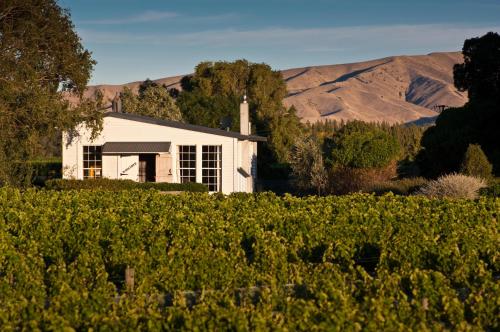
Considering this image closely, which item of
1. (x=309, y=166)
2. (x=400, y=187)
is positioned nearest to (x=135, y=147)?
(x=309, y=166)

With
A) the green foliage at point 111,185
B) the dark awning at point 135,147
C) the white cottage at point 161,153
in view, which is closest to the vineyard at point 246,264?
the green foliage at point 111,185

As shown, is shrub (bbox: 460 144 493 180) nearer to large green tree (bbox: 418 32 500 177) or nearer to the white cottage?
large green tree (bbox: 418 32 500 177)

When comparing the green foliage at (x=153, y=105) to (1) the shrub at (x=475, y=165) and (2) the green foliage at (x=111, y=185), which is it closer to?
(2) the green foliage at (x=111, y=185)

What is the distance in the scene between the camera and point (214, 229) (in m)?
14.6

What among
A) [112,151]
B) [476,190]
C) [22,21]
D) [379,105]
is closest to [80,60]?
[22,21]

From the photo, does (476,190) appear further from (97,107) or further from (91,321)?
(91,321)

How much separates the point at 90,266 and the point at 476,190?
15.9 m

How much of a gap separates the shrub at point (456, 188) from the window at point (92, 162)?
12.4 m

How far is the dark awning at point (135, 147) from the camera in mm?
30219

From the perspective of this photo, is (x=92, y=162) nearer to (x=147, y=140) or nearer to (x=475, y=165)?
(x=147, y=140)

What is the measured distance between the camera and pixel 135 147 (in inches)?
1203

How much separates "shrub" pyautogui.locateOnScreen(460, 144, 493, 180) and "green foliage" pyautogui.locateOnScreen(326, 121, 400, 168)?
6.52m

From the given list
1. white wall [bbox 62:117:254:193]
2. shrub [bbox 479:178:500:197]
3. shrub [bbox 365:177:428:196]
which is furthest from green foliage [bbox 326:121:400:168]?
shrub [bbox 479:178:500:197]

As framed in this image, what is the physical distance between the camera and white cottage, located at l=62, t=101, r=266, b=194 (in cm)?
3070
